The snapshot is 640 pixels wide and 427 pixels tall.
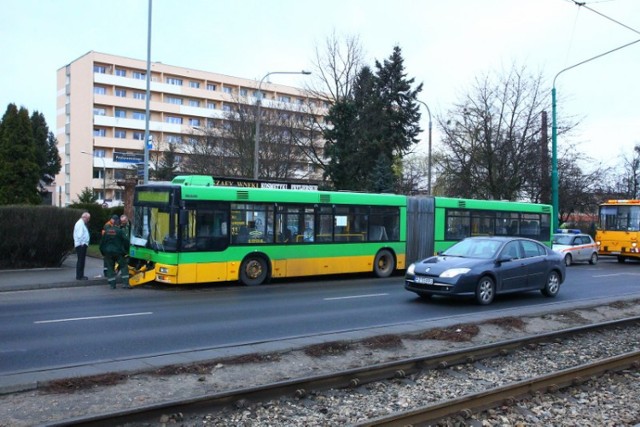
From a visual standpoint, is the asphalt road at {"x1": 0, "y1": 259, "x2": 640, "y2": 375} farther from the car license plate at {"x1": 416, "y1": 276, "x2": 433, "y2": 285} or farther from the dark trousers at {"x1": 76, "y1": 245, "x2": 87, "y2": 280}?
the dark trousers at {"x1": 76, "y1": 245, "x2": 87, "y2": 280}

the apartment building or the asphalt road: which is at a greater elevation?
the apartment building

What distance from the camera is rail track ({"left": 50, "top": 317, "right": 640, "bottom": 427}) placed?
5.50 metres

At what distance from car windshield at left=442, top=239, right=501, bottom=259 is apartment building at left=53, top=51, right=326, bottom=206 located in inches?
2335

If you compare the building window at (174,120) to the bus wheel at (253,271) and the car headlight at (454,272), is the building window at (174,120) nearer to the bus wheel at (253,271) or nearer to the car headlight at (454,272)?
the bus wheel at (253,271)

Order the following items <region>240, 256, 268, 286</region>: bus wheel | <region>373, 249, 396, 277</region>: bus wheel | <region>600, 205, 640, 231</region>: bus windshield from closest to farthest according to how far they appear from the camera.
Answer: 1. <region>240, 256, 268, 286</region>: bus wheel
2. <region>373, 249, 396, 277</region>: bus wheel
3. <region>600, 205, 640, 231</region>: bus windshield

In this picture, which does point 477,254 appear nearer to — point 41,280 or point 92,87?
point 41,280

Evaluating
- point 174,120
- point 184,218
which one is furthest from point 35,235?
point 174,120

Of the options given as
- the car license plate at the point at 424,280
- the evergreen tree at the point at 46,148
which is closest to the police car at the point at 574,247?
the car license plate at the point at 424,280

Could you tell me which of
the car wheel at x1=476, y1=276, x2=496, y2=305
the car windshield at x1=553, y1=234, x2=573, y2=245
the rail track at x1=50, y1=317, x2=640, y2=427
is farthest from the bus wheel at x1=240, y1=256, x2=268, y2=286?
the car windshield at x1=553, y1=234, x2=573, y2=245

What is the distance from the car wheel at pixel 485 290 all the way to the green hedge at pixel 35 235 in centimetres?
1207

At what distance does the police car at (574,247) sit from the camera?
28.2m

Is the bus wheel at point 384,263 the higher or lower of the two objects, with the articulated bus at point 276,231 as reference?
lower

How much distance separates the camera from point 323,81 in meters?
43.9

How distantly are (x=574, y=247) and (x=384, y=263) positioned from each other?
12.8 m
